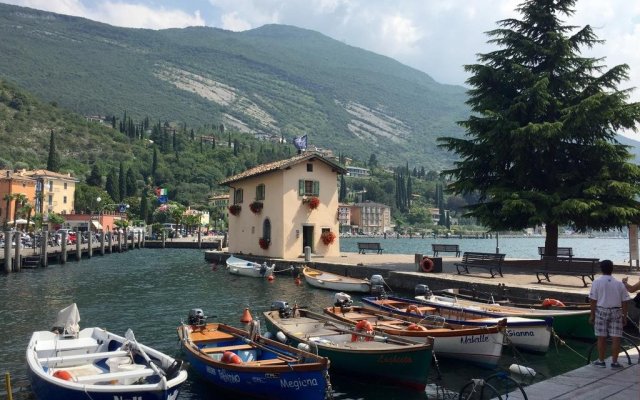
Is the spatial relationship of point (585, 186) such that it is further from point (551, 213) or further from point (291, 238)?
point (291, 238)

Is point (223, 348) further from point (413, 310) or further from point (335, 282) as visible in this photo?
point (335, 282)

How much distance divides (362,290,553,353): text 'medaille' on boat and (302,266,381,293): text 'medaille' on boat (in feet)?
27.4

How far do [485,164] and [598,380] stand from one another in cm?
2352

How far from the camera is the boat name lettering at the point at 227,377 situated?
1098 cm

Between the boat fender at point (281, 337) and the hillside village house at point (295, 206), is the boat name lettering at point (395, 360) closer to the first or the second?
the boat fender at point (281, 337)

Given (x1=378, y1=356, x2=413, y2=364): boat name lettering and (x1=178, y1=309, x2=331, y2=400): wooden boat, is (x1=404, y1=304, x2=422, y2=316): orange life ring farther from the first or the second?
(x1=178, y1=309, x2=331, y2=400): wooden boat

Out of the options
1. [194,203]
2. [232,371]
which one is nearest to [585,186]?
[232,371]

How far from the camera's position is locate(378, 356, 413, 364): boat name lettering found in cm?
1167

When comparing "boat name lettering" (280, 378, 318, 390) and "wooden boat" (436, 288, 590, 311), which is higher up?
"wooden boat" (436, 288, 590, 311)

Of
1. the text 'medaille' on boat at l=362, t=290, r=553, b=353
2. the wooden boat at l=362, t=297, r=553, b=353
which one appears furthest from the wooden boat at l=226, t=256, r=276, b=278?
the wooden boat at l=362, t=297, r=553, b=353

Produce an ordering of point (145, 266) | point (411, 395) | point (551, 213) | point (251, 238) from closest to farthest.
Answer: point (411, 395) < point (551, 213) < point (251, 238) < point (145, 266)

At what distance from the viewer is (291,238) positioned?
39094 millimetres

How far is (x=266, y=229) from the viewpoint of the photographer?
4106 cm

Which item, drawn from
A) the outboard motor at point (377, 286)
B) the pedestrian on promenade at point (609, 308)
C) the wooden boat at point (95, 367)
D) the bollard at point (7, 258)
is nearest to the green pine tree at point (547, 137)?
the outboard motor at point (377, 286)
